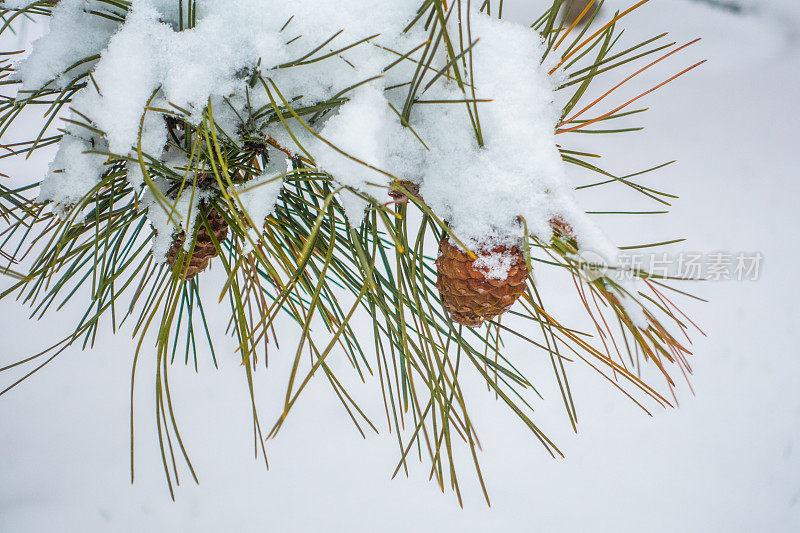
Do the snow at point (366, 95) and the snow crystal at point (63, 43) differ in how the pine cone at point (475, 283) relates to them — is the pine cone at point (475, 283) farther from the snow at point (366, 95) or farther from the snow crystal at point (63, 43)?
the snow crystal at point (63, 43)

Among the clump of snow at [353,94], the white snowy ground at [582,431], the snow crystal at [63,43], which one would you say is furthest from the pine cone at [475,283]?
the white snowy ground at [582,431]

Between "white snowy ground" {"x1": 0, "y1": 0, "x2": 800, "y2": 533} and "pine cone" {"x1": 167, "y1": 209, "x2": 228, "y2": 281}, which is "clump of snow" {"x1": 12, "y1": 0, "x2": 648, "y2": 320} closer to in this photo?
"pine cone" {"x1": 167, "y1": 209, "x2": 228, "y2": 281}

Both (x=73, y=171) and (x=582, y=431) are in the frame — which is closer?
(x=73, y=171)

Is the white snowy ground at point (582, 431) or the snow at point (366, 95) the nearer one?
the snow at point (366, 95)

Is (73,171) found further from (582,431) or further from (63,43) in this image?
(582,431)

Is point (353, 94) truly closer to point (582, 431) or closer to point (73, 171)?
point (73, 171)

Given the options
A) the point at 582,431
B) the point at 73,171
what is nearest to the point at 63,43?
the point at 73,171

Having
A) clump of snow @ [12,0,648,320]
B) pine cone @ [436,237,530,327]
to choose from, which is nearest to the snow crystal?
clump of snow @ [12,0,648,320]
